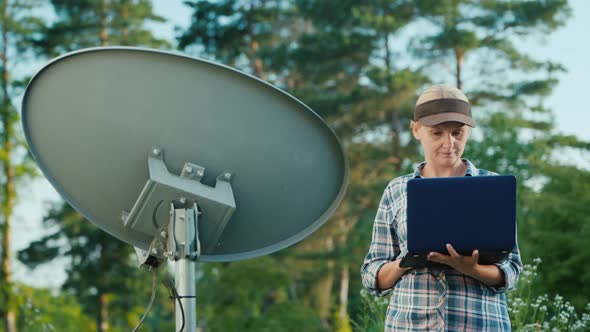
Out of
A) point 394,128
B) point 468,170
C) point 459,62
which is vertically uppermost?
point 459,62

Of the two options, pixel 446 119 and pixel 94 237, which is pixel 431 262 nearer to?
pixel 446 119

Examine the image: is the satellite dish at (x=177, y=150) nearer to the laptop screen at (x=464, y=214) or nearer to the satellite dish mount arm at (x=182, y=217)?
the satellite dish mount arm at (x=182, y=217)

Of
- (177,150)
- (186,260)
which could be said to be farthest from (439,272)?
(177,150)

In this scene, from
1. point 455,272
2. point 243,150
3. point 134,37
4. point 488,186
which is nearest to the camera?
point 488,186

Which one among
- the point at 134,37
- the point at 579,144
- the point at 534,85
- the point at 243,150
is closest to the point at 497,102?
the point at 534,85

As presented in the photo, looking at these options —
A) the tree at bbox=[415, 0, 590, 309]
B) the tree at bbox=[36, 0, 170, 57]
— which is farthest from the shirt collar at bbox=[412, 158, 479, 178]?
the tree at bbox=[36, 0, 170, 57]

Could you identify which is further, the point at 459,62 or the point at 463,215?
the point at 459,62

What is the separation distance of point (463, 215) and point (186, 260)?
76 cm

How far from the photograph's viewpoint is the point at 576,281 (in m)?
7.56

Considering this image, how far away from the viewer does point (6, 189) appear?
63.7 feet

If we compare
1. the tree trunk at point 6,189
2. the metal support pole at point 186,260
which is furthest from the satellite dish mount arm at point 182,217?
the tree trunk at point 6,189

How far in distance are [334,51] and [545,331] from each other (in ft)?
45.4

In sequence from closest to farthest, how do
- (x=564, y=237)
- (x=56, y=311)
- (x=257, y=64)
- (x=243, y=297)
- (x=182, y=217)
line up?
(x=182, y=217)
(x=564, y=237)
(x=243, y=297)
(x=257, y=64)
(x=56, y=311)

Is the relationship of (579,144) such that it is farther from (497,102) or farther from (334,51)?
(334,51)
